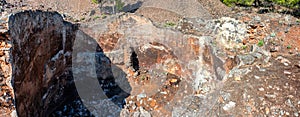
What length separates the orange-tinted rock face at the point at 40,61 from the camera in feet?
16.8

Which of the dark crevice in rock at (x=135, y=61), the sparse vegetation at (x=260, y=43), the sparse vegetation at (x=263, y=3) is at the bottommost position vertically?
the dark crevice in rock at (x=135, y=61)

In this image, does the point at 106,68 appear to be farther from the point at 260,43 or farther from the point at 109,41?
the point at 260,43

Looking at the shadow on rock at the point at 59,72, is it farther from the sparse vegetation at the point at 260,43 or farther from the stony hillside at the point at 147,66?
the sparse vegetation at the point at 260,43

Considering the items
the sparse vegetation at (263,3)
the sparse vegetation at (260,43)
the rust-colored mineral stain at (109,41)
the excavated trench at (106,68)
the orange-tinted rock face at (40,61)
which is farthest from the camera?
the sparse vegetation at (263,3)

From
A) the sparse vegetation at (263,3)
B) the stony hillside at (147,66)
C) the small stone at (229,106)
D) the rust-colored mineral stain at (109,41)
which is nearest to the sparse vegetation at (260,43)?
the stony hillside at (147,66)

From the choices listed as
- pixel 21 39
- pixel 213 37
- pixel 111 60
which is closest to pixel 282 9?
pixel 213 37

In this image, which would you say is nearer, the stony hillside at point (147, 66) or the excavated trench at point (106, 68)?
the stony hillside at point (147, 66)

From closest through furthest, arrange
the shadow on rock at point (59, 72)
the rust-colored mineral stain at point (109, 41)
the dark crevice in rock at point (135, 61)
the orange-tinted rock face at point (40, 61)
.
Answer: the orange-tinted rock face at point (40, 61) < the shadow on rock at point (59, 72) < the rust-colored mineral stain at point (109, 41) < the dark crevice in rock at point (135, 61)

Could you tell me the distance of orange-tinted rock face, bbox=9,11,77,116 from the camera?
5.11 meters

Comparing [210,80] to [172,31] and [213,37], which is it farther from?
[172,31]

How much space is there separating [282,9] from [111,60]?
6874 millimetres

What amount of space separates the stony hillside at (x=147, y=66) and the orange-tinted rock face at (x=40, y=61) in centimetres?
2

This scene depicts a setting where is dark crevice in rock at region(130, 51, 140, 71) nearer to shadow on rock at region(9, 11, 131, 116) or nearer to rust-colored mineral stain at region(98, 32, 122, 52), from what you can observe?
shadow on rock at region(9, 11, 131, 116)

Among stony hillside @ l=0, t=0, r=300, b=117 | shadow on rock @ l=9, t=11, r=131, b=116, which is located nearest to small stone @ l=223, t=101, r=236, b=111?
stony hillside @ l=0, t=0, r=300, b=117
